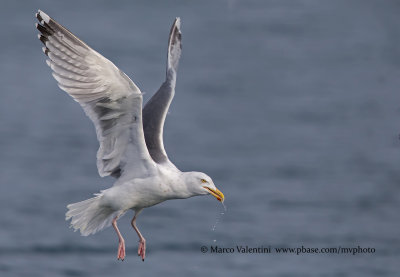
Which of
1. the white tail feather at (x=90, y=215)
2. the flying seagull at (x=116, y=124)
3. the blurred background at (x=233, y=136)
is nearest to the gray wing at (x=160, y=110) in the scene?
the flying seagull at (x=116, y=124)

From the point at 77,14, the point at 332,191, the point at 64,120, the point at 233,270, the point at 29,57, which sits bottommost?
the point at 233,270

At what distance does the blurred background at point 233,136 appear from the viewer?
20406 mm

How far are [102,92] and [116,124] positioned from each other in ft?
1.32

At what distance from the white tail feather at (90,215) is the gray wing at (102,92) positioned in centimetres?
64

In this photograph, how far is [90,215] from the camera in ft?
38.6

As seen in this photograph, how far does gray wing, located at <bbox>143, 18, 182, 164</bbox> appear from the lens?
464 inches

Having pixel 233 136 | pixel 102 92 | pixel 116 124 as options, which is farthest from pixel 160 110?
pixel 233 136

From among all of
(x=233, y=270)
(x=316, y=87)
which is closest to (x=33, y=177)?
(x=233, y=270)

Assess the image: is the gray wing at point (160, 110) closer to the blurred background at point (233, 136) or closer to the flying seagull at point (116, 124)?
the flying seagull at point (116, 124)

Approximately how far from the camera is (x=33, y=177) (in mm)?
23422

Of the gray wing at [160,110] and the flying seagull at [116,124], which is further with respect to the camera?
the gray wing at [160,110]

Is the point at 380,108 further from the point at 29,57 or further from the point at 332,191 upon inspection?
the point at 29,57

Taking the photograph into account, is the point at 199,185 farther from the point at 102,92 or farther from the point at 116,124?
the point at 102,92

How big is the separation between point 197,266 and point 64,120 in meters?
7.89
